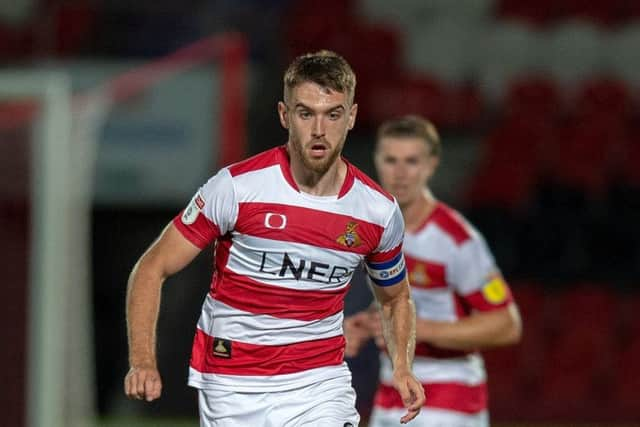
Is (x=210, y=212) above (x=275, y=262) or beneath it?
above

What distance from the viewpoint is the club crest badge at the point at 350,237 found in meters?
3.95

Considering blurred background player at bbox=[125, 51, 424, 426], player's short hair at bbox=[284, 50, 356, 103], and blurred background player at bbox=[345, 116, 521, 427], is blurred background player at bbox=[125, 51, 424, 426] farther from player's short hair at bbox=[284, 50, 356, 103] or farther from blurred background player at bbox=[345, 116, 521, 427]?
blurred background player at bbox=[345, 116, 521, 427]

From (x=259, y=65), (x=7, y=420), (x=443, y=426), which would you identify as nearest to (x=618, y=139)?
(x=259, y=65)

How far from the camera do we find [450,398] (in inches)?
209

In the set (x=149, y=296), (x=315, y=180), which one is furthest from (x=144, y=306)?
(x=315, y=180)

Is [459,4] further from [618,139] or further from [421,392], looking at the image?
[421,392]

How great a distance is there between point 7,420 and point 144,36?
4481 millimetres

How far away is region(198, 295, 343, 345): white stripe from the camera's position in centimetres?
397

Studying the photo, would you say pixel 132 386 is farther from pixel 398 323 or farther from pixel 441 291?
pixel 441 291

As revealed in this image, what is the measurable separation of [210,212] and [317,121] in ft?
1.38

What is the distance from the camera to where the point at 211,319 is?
13.3ft

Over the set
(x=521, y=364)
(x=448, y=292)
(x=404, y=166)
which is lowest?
(x=521, y=364)

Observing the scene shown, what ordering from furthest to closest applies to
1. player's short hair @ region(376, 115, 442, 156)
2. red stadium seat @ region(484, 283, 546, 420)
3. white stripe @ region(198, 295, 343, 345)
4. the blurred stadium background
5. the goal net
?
red stadium seat @ region(484, 283, 546, 420)
the blurred stadium background
the goal net
player's short hair @ region(376, 115, 442, 156)
white stripe @ region(198, 295, 343, 345)

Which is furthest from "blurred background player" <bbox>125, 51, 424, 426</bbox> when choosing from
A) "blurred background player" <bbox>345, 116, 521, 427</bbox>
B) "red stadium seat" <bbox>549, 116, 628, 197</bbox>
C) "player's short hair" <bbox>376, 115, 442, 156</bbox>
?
"red stadium seat" <bbox>549, 116, 628, 197</bbox>
